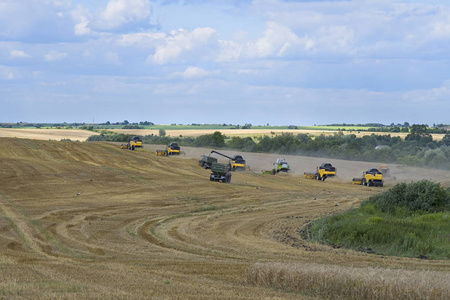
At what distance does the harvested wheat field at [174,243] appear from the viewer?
42.8 feet

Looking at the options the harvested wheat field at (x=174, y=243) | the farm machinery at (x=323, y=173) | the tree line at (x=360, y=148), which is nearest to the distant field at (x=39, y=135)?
the tree line at (x=360, y=148)

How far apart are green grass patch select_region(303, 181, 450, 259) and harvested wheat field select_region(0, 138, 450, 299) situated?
1354 millimetres

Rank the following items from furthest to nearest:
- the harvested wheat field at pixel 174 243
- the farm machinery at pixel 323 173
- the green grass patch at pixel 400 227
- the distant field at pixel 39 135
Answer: the distant field at pixel 39 135, the farm machinery at pixel 323 173, the green grass patch at pixel 400 227, the harvested wheat field at pixel 174 243

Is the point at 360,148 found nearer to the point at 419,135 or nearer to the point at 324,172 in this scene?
the point at 419,135

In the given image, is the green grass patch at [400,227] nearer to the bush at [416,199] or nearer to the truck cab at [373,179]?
the bush at [416,199]

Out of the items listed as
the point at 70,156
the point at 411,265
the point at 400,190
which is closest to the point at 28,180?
the point at 70,156

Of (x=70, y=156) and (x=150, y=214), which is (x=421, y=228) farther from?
(x=70, y=156)

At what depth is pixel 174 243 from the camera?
22.3 metres

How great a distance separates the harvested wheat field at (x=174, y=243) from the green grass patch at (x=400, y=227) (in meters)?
1.35

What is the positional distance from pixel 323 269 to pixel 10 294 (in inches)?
291

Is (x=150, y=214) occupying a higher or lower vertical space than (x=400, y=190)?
lower

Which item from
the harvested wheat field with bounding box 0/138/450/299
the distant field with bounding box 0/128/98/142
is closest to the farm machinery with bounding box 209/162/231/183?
the harvested wheat field with bounding box 0/138/450/299

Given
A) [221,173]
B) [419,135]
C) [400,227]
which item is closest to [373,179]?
[221,173]

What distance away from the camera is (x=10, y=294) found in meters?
11.6
